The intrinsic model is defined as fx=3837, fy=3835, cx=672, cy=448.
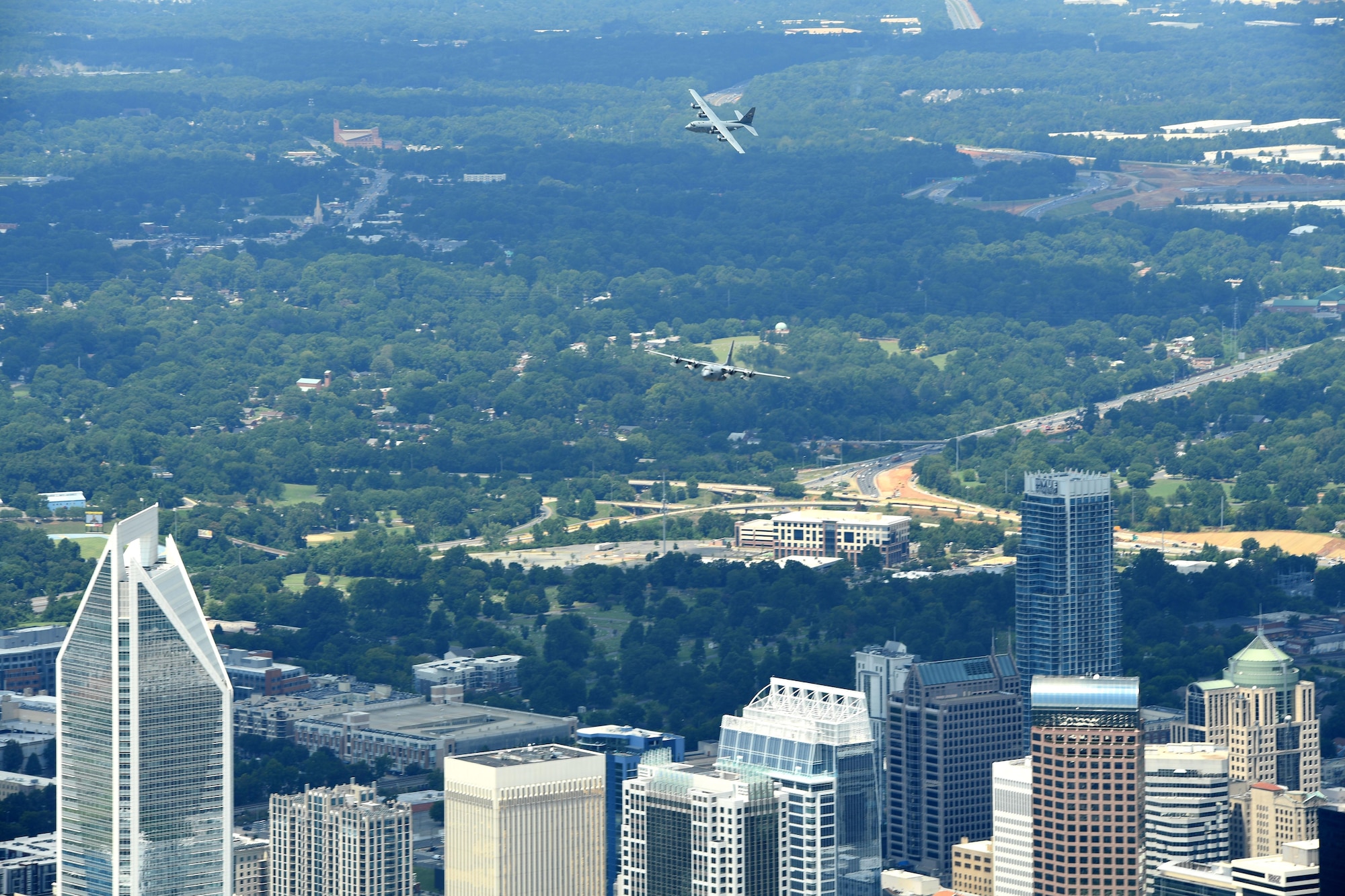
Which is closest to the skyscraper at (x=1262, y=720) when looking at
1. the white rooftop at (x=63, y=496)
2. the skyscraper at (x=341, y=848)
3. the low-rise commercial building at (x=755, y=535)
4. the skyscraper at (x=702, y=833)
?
the skyscraper at (x=702, y=833)

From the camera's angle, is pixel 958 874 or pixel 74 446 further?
pixel 74 446

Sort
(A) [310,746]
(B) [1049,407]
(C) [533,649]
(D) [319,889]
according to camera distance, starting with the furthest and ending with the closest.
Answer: (B) [1049,407] < (C) [533,649] < (A) [310,746] < (D) [319,889]

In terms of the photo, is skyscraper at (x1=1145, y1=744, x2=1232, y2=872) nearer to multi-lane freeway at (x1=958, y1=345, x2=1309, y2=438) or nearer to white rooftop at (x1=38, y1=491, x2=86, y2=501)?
white rooftop at (x1=38, y1=491, x2=86, y2=501)

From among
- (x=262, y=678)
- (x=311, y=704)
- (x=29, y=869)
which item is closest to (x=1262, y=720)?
(x=311, y=704)

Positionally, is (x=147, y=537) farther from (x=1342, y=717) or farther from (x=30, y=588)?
(x=30, y=588)

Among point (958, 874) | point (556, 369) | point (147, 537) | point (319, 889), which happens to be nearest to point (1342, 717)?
point (958, 874)

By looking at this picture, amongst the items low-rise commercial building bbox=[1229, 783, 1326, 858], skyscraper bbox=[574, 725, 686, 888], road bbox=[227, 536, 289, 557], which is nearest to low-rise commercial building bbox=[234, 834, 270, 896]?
skyscraper bbox=[574, 725, 686, 888]

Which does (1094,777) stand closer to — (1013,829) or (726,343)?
(1013,829)
